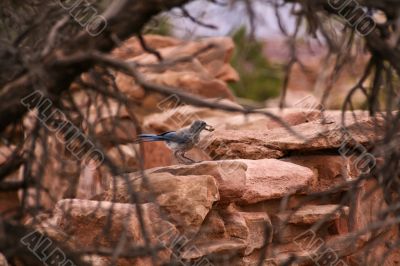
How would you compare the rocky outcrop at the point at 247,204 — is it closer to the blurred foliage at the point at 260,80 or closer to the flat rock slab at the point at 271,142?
the flat rock slab at the point at 271,142

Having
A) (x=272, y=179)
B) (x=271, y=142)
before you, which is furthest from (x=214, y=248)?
A: (x=271, y=142)

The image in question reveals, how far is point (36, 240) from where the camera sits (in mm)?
4184

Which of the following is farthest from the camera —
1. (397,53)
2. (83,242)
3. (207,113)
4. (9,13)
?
(207,113)

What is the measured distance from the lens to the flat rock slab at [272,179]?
7903mm

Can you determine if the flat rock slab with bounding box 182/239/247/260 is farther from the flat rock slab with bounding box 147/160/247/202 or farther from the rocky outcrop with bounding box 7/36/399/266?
the flat rock slab with bounding box 147/160/247/202

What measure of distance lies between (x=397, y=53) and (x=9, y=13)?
11.6 feet

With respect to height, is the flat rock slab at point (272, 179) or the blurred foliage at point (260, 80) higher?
the flat rock slab at point (272, 179)

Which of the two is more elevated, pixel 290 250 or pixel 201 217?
pixel 201 217

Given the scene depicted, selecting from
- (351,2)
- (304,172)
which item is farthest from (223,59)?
(351,2)

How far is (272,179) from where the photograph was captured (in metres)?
8.07

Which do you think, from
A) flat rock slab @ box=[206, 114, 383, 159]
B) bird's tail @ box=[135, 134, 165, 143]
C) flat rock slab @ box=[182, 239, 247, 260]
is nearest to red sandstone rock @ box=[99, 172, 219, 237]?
flat rock slab @ box=[182, 239, 247, 260]

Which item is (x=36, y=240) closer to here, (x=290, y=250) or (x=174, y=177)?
(x=174, y=177)

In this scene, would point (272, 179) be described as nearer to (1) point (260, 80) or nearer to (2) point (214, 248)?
(2) point (214, 248)

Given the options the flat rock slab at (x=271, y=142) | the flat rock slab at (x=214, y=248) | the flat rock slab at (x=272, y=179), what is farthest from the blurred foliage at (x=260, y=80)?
the flat rock slab at (x=214, y=248)
